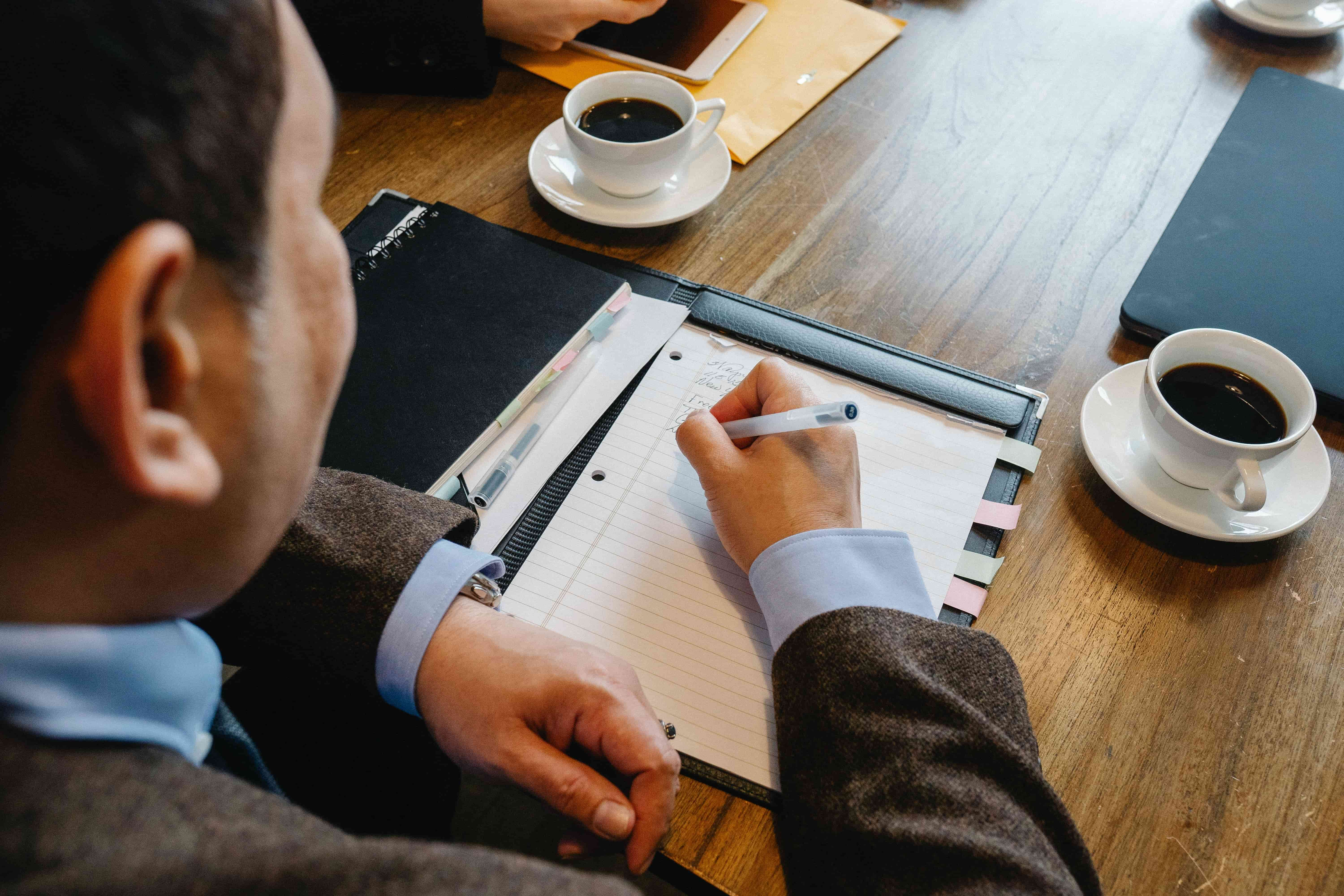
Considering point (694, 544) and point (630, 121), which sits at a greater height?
point (630, 121)

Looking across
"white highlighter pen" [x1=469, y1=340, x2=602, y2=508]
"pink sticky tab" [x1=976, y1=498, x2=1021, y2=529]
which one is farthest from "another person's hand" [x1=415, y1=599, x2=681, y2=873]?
"pink sticky tab" [x1=976, y1=498, x2=1021, y2=529]

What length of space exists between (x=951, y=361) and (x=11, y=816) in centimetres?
81

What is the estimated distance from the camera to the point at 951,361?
0.85 metres

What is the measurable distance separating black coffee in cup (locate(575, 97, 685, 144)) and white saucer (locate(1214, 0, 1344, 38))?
3.05 ft

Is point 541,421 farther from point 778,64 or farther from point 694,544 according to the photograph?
point 778,64

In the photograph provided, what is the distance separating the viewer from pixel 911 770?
0.54 m

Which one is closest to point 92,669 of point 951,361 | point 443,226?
point 443,226

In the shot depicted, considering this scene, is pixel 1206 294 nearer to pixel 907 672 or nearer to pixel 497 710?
pixel 907 672

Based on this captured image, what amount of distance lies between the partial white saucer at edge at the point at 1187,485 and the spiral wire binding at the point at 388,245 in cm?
73

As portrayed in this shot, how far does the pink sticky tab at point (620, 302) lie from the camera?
847 millimetres

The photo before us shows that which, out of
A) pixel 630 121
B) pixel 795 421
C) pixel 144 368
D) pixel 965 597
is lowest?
pixel 965 597

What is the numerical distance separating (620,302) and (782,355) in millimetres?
183

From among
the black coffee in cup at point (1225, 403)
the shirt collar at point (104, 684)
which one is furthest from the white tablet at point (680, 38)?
the shirt collar at point (104, 684)

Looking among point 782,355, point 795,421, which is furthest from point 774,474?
point 782,355
